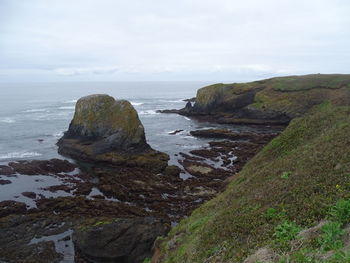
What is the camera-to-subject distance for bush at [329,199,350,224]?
7.51 metres

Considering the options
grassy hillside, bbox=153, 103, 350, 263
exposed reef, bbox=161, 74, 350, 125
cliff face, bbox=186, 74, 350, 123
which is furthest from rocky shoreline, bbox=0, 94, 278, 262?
cliff face, bbox=186, 74, 350, 123

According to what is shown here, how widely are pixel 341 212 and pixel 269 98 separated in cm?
7398

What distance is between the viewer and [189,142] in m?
54.2

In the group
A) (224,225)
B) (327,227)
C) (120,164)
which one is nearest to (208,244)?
(224,225)

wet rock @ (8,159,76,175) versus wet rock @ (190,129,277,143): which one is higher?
wet rock @ (190,129,277,143)

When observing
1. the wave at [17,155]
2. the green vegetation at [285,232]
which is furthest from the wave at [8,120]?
the green vegetation at [285,232]

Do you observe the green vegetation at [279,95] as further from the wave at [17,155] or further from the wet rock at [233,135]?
the wave at [17,155]

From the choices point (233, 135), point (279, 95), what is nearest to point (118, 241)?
point (233, 135)

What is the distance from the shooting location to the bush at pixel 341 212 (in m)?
7.51

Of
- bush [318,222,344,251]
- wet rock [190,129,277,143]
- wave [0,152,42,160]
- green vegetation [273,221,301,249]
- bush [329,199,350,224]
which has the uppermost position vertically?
bush [329,199,350,224]

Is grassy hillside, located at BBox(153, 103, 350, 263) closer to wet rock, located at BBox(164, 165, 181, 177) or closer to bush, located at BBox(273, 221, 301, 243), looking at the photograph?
bush, located at BBox(273, 221, 301, 243)

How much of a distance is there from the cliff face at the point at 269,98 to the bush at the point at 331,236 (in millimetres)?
65855

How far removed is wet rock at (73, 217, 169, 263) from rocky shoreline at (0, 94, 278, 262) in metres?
0.06

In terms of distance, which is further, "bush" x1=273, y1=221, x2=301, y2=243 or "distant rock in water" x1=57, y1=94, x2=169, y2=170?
"distant rock in water" x1=57, y1=94, x2=169, y2=170
